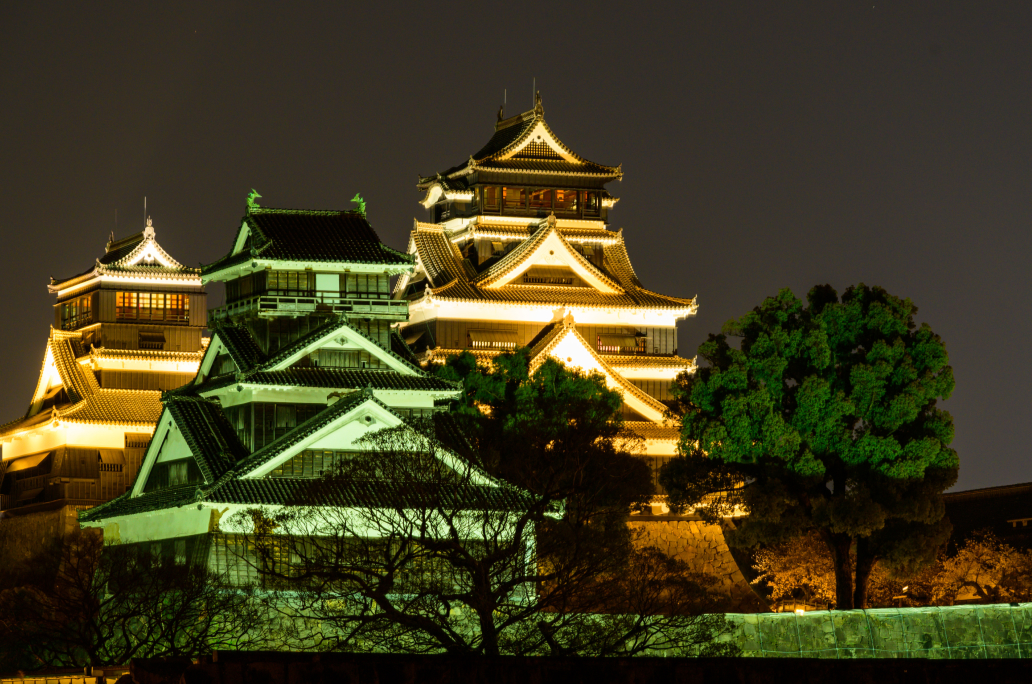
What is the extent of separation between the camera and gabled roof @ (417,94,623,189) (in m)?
76.8

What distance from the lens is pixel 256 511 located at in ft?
Result: 143

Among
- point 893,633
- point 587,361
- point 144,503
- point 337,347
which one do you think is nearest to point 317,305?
point 337,347

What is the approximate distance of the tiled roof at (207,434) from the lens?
4553 centimetres

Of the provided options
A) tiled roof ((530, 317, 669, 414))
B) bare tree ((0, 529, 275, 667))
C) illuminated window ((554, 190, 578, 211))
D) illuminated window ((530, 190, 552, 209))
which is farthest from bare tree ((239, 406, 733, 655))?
illuminated window ((554, 190, 578, 211))

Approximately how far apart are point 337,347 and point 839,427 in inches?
593

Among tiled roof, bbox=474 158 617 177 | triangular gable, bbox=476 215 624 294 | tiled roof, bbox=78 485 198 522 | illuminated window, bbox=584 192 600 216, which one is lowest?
tiled roof, bbox=78 485 198 522

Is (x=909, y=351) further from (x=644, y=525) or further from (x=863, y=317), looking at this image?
(x=644, y=525)

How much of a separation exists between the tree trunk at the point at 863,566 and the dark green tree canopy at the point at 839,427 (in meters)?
0.04

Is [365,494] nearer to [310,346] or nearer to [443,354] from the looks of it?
[310,346]

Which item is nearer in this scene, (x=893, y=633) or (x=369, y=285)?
(x=893, y=633)

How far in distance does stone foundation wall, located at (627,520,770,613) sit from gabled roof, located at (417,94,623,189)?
19.7 m

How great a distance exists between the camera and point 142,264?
73.3 meters

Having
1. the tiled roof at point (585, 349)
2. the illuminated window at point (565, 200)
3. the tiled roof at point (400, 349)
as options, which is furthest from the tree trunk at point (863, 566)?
the illuminated window at point (565, 200)

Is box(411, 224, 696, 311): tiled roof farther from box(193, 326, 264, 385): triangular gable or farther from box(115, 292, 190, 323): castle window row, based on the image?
box(193, 326, 264, 385): triangular gable
